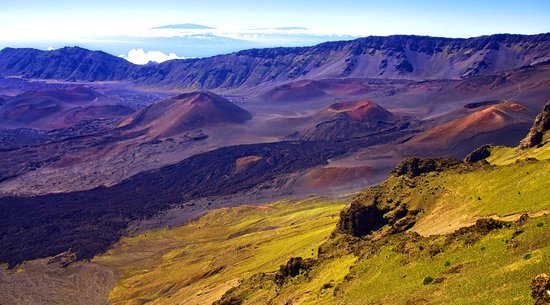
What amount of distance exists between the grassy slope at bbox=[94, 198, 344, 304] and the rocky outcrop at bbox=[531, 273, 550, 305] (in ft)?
111

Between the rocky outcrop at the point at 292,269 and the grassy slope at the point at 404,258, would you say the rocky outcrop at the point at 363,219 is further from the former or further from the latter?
the rocky outcrop at the point at 292,269

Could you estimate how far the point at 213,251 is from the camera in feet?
251

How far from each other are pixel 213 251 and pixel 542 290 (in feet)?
205

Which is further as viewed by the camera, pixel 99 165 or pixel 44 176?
pixel 99 165

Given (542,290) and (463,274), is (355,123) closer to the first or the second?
(463,274)

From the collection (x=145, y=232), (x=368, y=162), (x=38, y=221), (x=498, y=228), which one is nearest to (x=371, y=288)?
(x=498, y=228)

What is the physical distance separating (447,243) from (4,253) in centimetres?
8383

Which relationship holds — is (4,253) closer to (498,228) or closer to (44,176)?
(44,176)

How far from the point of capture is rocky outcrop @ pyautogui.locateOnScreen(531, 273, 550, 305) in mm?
17500

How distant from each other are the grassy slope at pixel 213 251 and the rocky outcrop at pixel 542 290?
111ft

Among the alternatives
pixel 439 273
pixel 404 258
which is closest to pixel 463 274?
pixel 439 273

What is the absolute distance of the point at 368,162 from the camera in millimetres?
132625

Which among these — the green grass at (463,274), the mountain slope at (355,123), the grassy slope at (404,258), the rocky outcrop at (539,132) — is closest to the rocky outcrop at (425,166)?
the grassy slope at (404,258)

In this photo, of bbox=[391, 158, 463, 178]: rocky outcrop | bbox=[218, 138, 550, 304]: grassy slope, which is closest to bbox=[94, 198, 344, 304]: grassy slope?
bbox=[218, 138, 550, 304]: grassy slope
